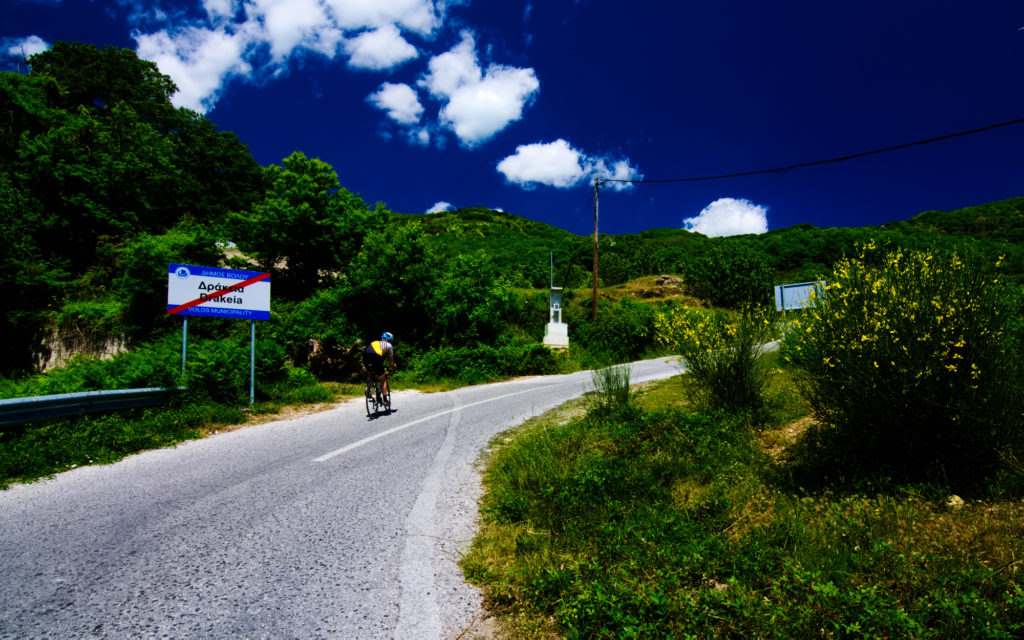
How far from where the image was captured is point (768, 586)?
292 centimetres

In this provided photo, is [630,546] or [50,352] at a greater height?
[50,352]

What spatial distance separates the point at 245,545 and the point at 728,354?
6968mm

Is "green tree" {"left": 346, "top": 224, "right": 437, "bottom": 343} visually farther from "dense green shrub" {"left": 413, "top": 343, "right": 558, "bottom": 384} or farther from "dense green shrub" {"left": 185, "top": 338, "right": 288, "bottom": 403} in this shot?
"dense green shrub" {"left": 185, "top": 338, "right": 288, "bottom": 403}

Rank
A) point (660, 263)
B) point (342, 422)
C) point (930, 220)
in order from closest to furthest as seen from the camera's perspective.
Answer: point (342, 422) < point (660, 263) < point (930, 220)

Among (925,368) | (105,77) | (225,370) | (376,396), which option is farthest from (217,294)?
(105,77)

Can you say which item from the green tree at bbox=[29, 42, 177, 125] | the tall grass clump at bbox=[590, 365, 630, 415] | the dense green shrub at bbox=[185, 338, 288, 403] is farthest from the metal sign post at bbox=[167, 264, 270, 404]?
the green tree at bbox=[29, 42, 177, 125]

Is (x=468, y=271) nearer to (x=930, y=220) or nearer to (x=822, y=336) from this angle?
(x=822, y=336)

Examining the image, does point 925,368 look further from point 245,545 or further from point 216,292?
point 216,292

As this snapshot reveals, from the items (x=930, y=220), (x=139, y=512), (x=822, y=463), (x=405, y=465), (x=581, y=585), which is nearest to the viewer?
(x=581, y=585)

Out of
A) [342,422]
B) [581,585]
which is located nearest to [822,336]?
[581,585]

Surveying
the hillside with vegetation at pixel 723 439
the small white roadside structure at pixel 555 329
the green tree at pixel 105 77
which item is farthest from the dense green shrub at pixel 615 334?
the green tree at pixel 105 77

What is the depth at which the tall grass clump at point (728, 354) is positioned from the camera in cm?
746

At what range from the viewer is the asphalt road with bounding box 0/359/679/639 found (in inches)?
108

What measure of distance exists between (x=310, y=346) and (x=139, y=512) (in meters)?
14.3
